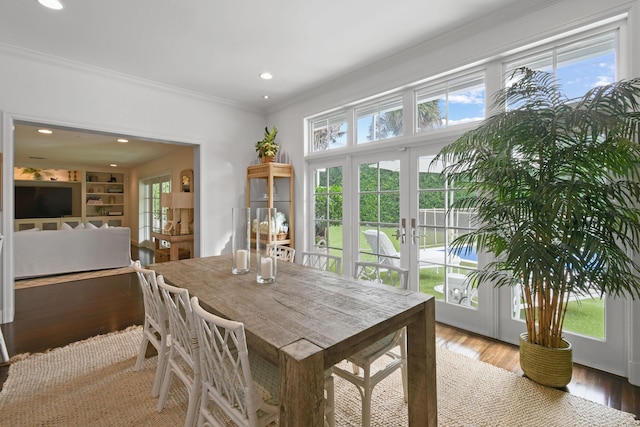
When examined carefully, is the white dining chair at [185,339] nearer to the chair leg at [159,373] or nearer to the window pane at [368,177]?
the chair leg at [159,373]

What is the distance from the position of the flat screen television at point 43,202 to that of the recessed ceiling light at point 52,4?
8.22 metres

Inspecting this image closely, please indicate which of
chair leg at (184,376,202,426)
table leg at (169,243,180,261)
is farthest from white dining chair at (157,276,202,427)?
table leg at (169,243,180,261)

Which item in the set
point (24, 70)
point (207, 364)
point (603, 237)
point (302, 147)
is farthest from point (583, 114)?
point (24, 70)

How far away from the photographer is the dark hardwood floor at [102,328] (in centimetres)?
191

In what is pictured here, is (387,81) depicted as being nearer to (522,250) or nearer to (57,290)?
(522,250)

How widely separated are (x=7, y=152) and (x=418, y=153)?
13.3ft

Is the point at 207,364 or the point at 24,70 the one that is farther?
the point at 24,70

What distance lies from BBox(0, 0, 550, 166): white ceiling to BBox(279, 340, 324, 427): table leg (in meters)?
2.41

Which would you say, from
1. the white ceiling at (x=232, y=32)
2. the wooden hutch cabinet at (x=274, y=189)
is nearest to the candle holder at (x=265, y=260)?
the white ceiling at (x=232, y=32)

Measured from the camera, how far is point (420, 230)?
10.1ft

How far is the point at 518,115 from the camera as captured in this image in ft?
6.18

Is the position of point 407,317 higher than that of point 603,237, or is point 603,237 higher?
point 603,237

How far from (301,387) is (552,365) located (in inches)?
73.4

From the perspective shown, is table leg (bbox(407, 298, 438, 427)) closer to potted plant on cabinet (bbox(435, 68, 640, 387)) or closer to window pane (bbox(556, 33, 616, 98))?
potted plant on cabinet (bbox(435, 68, 640, 387))
